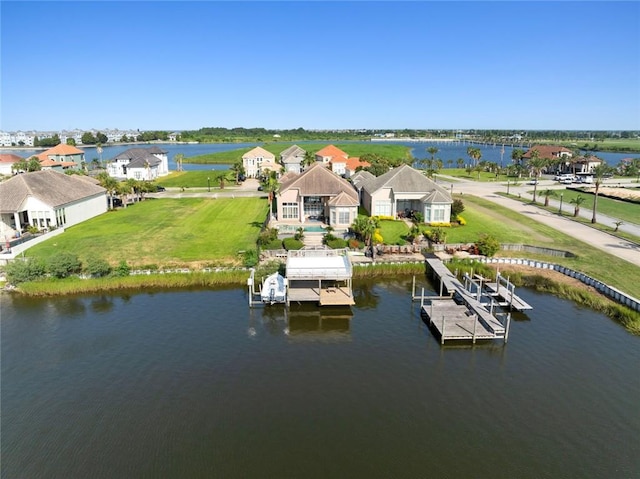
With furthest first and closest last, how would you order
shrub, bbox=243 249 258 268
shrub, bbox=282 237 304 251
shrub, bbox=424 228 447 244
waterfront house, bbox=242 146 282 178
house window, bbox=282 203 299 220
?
waterfront house, bbox=242 146 282 178 < house window, bbox=282 203 299 220 < shrub, bbox=424 228 447 244 < shrub, bbox=282 237 304 251 < shrub, bbox=243 249 258 268

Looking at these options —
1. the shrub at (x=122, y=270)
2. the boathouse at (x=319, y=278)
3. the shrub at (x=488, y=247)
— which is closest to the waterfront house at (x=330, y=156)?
the shrub at (x=488, y=247)

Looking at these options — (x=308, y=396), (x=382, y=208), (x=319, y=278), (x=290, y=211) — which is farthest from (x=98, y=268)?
(x=382, y=208)

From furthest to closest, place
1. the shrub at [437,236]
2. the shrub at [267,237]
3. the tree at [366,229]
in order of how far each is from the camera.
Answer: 1. the shrub at [437,236]
2. the tree at [366,229]
3. the shrub at [267,237]

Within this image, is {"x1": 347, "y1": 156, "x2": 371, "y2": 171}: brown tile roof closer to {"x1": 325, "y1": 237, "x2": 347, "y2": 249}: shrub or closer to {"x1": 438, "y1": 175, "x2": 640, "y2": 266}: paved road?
{"x1": 438, "y1": 175, "x2": 640, "y2": 266}: paved road

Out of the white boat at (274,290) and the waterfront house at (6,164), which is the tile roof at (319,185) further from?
the waterfront house at (6,164)

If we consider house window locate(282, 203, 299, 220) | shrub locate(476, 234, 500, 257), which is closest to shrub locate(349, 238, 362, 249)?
shrub locate(476, 234, 500, 257)

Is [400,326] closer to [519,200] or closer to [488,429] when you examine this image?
[488,429]
